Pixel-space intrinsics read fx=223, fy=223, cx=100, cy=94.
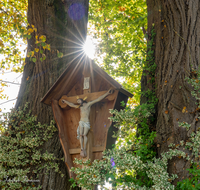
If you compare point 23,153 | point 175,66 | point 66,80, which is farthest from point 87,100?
point 23,153

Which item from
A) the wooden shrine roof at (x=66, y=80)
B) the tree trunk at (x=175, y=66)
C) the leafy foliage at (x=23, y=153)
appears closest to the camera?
the tree trunk at (x=175, y=66)

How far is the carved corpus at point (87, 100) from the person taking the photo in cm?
353

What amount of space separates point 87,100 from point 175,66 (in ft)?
5.03

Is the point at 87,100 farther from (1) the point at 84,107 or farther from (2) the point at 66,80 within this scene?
(2) the point at 66,80

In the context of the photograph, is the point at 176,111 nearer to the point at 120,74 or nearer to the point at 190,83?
the point at 190,83

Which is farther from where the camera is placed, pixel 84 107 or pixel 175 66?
pixel 84 107

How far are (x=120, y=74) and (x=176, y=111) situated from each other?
413 centimetres

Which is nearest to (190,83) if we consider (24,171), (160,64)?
(160,64)

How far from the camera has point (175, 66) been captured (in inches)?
140

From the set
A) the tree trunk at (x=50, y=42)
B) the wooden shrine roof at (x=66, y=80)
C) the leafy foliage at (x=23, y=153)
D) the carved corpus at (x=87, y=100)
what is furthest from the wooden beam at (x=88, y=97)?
the tree trunk at (x=50, y=42)

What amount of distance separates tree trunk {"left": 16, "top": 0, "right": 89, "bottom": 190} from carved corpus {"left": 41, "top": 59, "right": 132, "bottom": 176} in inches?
33.4

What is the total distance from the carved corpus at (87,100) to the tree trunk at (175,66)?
0.66m

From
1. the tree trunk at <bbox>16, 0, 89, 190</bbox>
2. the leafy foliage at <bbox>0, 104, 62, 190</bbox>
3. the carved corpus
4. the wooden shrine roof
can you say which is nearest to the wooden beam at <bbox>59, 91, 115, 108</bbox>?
the carved corpus

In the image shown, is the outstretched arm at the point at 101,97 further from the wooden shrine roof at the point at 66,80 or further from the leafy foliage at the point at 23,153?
the leafy foliage at the point at 23,153
